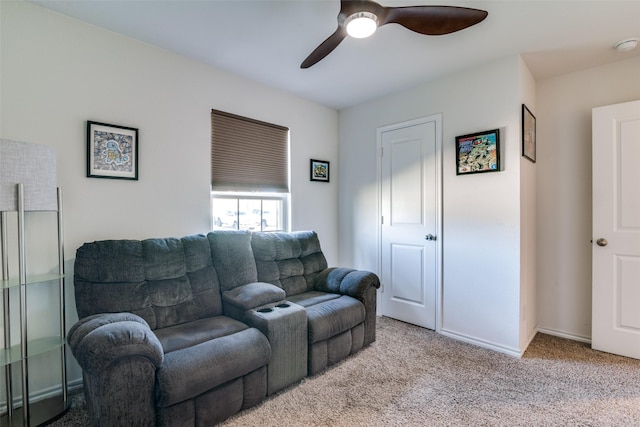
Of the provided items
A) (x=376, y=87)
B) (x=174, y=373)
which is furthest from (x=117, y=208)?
(x=376, y=87)

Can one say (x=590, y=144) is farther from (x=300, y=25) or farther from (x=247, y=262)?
(x=247, y=262)

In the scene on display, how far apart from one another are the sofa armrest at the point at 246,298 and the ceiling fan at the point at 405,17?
1.76m

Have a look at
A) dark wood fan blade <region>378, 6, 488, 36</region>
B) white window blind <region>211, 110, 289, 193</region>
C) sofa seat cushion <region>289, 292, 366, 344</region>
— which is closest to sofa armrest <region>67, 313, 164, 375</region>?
sofa seat cushion <region>289, 292, 366, 344</region>

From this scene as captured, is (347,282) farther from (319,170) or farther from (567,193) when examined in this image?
(567,193)

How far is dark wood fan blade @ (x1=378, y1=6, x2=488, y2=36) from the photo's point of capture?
158 cm

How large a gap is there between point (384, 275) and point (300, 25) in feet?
8.56

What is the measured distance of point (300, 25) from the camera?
86.0 inches

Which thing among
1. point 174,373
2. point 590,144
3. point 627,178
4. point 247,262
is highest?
point 590,144

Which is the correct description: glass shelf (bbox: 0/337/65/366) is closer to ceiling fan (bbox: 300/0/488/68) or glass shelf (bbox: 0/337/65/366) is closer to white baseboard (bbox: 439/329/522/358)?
ceiling fan (bbox: 300/0/488/68)

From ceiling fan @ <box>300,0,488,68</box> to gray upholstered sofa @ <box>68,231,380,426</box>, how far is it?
1756 millimetres

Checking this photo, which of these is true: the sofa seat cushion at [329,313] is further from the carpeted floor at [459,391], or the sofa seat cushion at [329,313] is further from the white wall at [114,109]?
the white wall at [114,109]

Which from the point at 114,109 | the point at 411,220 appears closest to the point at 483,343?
the point at 411,220

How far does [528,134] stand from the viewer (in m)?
2.79

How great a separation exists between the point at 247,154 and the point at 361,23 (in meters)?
1.82
